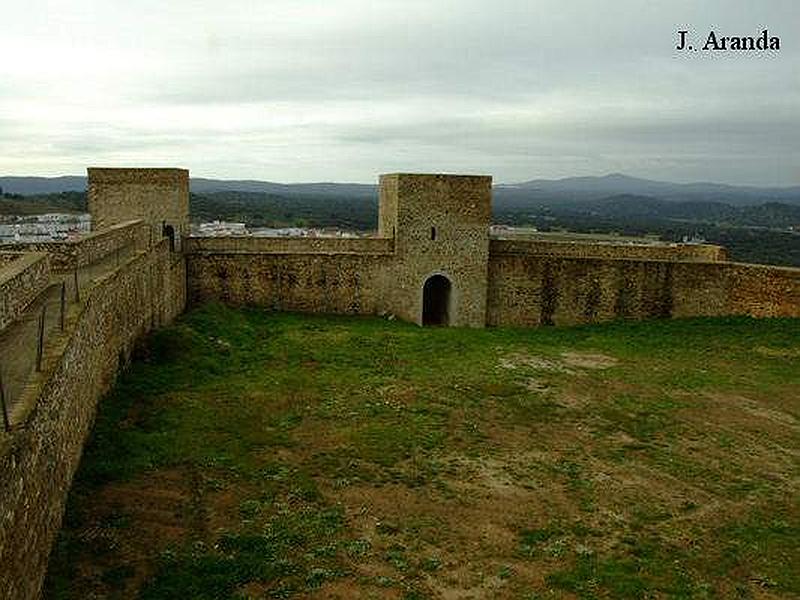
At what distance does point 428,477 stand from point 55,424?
17.1 ft

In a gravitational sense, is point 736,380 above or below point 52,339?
below

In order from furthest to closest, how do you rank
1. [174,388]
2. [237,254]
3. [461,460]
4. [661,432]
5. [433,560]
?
1. [237,254]
2. [174,388]
3. [661,432]
4. [461,460]
5. [433,560]

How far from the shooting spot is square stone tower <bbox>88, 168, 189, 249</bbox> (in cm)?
2191

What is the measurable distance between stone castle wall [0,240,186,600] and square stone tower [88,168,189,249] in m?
6.80

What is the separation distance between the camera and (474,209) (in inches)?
966

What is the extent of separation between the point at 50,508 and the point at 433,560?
4121mm

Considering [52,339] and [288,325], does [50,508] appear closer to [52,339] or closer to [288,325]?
[52,339]

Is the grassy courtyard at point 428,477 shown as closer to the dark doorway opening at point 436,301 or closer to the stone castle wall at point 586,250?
the dark doorway opening at point 436,301

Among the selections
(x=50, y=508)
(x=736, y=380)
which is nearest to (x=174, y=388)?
(x=50, y=508)

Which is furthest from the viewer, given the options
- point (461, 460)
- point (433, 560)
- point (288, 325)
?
point (288, 325)

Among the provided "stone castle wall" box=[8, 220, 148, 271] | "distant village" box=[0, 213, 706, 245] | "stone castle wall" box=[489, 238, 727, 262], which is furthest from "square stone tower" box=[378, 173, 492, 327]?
"stone castle wall" box=[8, 220, 148, 271]

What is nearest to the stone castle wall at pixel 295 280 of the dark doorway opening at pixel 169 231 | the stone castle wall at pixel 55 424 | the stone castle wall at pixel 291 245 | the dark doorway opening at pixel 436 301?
the stone castle wall at pixel 291 245

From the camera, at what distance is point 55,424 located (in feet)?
26.2

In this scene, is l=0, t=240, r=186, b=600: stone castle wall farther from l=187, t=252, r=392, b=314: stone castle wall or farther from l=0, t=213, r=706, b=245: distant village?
l=0, t=213, r=706, b=245: distant village
